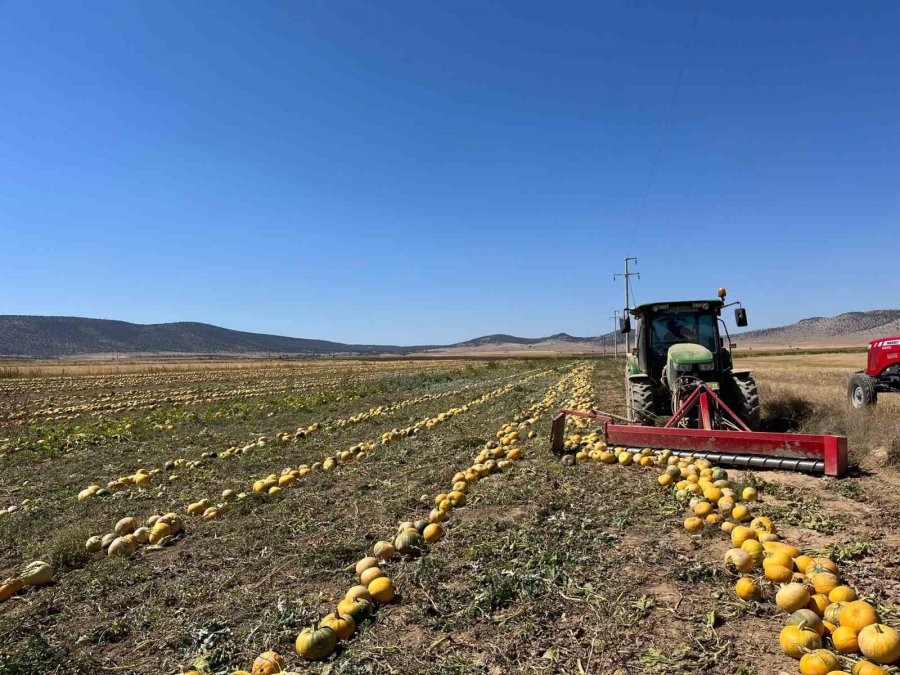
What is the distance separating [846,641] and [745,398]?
7752 mm

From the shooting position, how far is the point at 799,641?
3.05 m

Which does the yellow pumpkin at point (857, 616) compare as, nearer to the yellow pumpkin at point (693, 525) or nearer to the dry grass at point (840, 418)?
the yellow pumpkin at point (693, 525)

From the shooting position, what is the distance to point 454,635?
3.60m

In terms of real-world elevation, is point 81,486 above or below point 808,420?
below

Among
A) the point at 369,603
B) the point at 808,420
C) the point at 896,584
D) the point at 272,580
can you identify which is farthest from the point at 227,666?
the point at 808,420

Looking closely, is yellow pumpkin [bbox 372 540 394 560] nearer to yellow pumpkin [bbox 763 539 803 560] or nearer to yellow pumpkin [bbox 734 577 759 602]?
yellow pumpkin [bbox 734 577 759 602]

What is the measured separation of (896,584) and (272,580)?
4.84 meters

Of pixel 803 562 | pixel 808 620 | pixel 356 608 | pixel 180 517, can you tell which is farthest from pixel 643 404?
pixel 180 517

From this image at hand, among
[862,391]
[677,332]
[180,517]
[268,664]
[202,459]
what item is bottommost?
[202,459]

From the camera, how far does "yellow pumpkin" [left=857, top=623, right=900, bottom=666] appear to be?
112 inches

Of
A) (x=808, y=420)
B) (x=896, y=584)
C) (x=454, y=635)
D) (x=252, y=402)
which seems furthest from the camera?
(x=252, y=402)

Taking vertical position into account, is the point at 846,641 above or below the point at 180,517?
above

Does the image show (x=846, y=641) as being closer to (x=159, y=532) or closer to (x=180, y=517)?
(x=159, y=532)

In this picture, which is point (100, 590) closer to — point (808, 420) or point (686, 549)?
point (686, 549)
